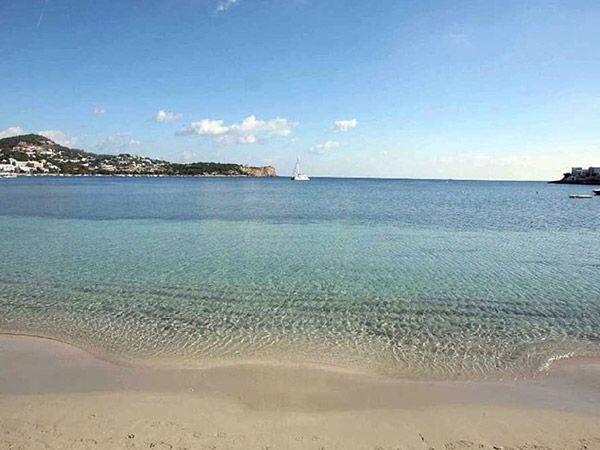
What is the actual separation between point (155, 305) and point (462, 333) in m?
9.53

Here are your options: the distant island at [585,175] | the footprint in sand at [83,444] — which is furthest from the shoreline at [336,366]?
the distant island at [585,175]

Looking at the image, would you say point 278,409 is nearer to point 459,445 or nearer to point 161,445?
point 161,445

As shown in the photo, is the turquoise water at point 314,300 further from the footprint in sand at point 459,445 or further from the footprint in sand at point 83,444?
the footprint in sand at point 83,444

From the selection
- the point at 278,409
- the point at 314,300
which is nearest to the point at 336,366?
the point at 278,409

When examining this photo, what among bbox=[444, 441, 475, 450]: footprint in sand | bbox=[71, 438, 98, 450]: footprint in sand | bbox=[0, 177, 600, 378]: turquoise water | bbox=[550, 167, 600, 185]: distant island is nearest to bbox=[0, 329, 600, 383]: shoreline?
bbox=[0, 177, 600, 378]: turquoise water

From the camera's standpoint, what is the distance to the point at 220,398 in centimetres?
734

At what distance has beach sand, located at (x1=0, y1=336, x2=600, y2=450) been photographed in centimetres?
608

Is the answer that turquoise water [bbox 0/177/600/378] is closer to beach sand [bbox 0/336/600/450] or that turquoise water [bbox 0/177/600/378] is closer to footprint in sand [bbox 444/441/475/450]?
beach sand [bbox 0/336/600/450]

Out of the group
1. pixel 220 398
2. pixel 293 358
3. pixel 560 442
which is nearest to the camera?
pixel 560 442

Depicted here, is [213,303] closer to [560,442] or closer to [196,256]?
[196,256]

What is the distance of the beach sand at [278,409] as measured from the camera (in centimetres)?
608

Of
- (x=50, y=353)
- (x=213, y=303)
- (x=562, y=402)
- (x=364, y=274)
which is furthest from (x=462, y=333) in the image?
(x=50, y=353)

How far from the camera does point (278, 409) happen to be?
6984mm

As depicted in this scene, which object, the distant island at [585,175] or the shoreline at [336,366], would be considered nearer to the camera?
the shoreline at [336,366]
